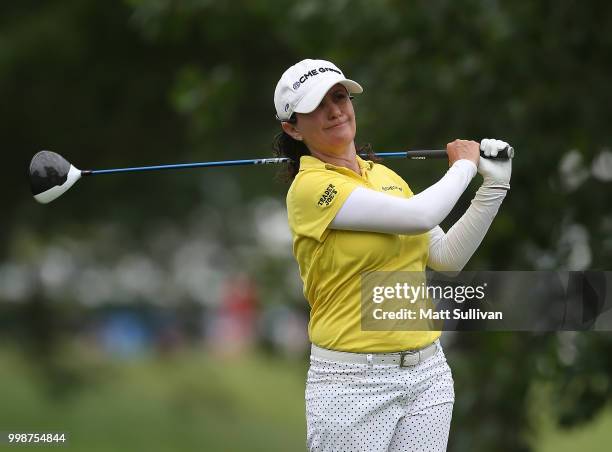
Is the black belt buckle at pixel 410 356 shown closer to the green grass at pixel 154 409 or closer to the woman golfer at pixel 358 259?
the woman golfer at pixel 358 259

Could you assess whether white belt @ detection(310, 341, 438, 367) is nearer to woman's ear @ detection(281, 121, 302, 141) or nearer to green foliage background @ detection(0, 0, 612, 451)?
woman's ear @ detection(281, 121, 302, 141)

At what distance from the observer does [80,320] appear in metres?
18.4

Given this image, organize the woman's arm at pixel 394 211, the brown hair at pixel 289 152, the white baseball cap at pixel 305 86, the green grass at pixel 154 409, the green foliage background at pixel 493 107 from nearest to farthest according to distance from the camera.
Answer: the woman's arm at pixel 394 211, the white baseball cap at pixel 305 86, the brown hair at pixel 289 152, the green foliage background at pixel 493 107, the green grass at pixel 154 409

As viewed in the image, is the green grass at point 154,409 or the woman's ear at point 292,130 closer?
the woman's ear at point 292,130

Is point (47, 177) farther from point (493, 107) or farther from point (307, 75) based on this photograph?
point (493, 107)

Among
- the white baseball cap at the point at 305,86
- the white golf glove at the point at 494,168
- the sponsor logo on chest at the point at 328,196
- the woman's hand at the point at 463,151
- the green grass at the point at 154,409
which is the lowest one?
the sponsor logo on chest at the point at 328,196

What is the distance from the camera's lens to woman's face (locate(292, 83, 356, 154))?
151 inches

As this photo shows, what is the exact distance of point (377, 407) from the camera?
369 centimetres

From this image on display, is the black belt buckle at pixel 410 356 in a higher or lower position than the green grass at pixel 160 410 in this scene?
lower

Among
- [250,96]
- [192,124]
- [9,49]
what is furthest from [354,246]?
[9,49]

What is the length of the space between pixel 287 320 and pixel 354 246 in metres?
17.4

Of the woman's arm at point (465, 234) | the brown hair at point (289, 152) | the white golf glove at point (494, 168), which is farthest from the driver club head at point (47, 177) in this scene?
the white golf glove at point (494, 168)

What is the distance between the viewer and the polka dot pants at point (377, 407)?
370 cm

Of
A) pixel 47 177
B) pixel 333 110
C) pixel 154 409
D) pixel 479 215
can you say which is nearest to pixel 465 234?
pixel 479 215
